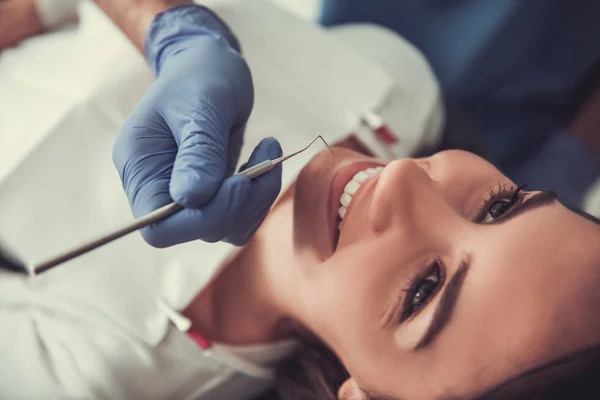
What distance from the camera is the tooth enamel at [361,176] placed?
64 centimetres

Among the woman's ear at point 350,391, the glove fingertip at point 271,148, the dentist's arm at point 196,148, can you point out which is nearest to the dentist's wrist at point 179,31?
the dentist's arm at point 196,148

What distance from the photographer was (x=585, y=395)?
512mm

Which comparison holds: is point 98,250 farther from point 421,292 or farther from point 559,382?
point 559,382

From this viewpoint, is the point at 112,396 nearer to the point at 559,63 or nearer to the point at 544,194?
the point at 544,194

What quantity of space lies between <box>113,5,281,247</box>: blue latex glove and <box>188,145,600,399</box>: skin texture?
0.30 ft

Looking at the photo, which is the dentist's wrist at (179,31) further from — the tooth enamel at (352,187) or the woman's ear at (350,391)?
the woman's ear at (350,391)

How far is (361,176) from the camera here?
2.11 ft

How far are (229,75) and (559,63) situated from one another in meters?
0.79

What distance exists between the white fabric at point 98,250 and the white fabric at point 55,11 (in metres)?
0.16

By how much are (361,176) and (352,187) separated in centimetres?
2

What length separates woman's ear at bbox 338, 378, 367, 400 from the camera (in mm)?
626

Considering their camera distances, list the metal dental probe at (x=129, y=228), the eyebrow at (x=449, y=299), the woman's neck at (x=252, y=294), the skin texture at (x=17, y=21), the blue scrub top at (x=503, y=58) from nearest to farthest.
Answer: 1. the metal dental probe at (x=129, y=228)
2. the eyebrow at (x=449, y=299)
3. the woman's neck at (x=252, y=294)
4. the skin texture at (x=17, y=21)
5. the blue scrub top at (x=503, y=58)

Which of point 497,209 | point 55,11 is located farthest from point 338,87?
point 55,11

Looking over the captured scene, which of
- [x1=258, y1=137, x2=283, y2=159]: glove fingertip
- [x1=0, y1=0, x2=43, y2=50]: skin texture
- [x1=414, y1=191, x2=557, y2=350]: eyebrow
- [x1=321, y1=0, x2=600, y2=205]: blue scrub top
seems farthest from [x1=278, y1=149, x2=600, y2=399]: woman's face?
[x1=0, y1=0, x2=43, y2=50]: skin texture
